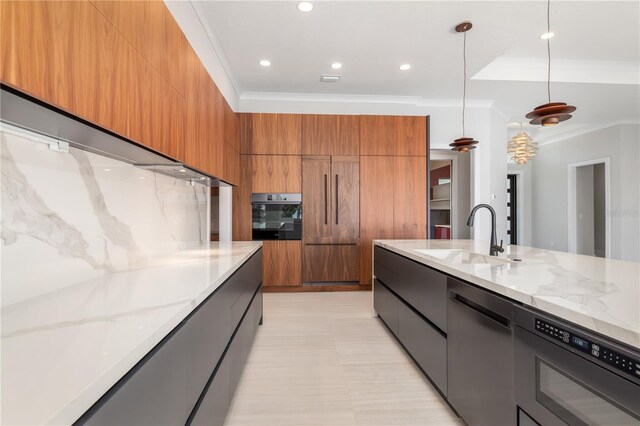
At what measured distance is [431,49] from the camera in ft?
10.9

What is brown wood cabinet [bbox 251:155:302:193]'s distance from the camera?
13.7ft

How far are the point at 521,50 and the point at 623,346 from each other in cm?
410

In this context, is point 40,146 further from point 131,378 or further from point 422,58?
point 422,58

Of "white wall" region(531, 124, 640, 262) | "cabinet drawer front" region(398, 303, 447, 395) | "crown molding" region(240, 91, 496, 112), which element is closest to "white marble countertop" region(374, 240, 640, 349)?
"cabinet drawer front" region(398, 303, 447, 395)

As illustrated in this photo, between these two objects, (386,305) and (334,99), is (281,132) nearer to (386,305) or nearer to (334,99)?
(334,99)

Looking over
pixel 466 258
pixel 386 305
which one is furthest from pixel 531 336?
pixel 386 305

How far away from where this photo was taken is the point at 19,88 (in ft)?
2.36

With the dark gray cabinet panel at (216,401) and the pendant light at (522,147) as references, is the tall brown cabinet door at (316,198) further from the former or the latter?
the pendant light at (522,147)

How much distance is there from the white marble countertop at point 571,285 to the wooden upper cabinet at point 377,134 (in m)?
2.65

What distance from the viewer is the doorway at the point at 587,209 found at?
6535 millimetres

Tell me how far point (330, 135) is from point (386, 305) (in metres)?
2.50

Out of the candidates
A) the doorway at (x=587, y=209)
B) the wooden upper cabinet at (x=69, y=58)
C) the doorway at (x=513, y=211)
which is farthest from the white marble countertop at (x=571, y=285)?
the doorway at (x=513, y=211)

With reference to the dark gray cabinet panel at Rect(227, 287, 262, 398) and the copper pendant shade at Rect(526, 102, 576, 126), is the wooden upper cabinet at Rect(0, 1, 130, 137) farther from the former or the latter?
the copper pendant shade at Rect(526, 102, 576, 126)

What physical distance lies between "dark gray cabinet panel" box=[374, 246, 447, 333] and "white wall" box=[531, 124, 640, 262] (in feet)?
19.5
